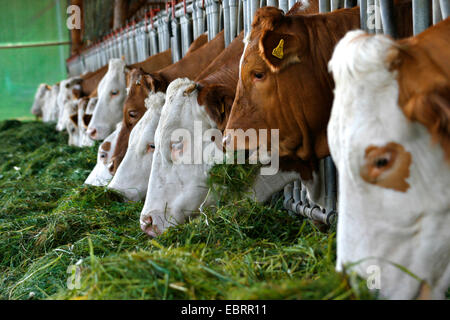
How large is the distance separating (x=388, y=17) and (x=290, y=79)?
63cm

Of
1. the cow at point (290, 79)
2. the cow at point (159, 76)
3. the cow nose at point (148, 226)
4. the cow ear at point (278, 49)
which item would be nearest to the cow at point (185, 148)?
the cow nose at point (148, 226)

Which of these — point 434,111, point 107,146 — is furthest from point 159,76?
point 434,111

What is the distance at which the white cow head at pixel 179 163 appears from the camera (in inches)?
157

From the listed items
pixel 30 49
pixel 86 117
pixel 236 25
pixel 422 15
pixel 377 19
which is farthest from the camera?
pixel 30 49

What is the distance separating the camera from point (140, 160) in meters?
5.11

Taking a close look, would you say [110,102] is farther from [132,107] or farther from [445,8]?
[445,8]

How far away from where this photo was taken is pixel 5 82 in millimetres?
24953

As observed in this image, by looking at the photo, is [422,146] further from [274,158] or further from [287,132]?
[274,158]

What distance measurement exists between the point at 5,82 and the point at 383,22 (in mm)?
24406

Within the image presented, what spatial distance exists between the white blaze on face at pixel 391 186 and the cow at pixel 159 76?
3.41 m

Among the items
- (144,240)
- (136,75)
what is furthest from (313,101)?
(136,75)

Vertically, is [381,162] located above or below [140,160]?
above

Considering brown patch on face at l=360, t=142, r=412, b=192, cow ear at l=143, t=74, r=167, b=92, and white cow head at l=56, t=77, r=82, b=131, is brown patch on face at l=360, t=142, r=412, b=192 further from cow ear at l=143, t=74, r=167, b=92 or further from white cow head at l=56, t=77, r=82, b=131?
white cow head at l=56, t=77, r=82, b=131

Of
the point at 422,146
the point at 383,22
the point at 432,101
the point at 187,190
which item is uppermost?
the point at 383,22
